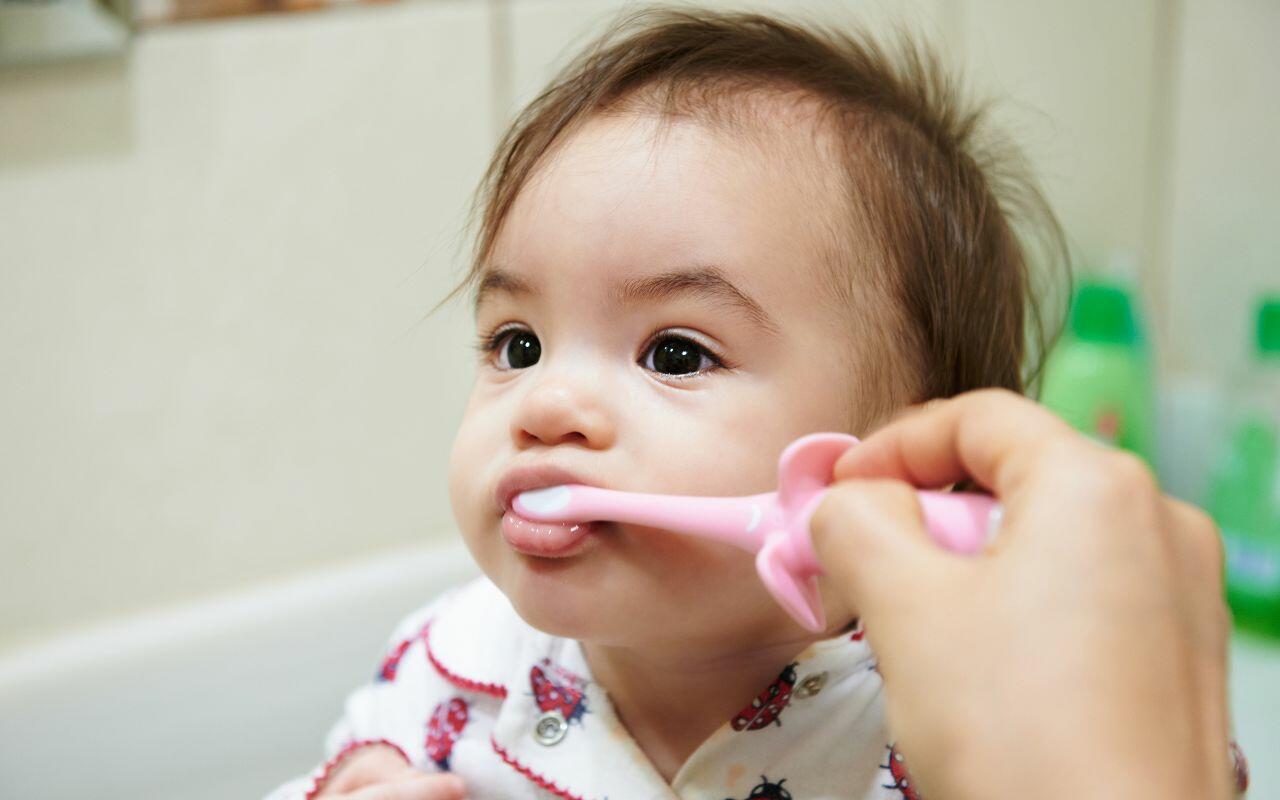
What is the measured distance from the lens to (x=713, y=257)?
1.88 feet

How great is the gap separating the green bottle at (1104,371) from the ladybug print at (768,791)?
0.74 meters

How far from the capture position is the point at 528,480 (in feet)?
1.81

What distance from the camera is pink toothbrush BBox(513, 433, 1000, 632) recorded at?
16.7 inches

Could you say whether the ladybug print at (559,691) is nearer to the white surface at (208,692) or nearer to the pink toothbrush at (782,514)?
the pink toothbrush at (782,514)

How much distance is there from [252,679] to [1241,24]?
3.72 ft

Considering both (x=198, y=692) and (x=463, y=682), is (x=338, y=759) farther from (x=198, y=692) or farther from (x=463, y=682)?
(x=198, y=692)

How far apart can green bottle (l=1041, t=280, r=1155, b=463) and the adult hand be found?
0.89 metres

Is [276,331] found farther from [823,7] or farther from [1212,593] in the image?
[1212,593]

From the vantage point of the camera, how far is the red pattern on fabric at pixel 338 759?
0.70 metres

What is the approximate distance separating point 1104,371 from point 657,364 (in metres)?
0.82

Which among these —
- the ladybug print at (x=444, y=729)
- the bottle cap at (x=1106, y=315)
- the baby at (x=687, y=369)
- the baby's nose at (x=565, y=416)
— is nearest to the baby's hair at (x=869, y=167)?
the baby at (x=687, y=369)

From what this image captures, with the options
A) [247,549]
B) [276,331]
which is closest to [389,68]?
[276,331]

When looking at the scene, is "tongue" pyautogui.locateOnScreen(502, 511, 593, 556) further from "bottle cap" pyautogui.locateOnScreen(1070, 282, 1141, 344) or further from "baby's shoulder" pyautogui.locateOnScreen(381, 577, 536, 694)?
"bottle cap" pyautogui.locateOnScreen(1070, 282, 1141, 344)

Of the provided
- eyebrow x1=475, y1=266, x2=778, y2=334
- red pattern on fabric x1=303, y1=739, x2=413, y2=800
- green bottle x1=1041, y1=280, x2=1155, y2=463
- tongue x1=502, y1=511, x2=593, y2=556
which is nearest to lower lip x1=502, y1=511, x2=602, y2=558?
tongue x1=502, y1=511, x2=593, y2=556
